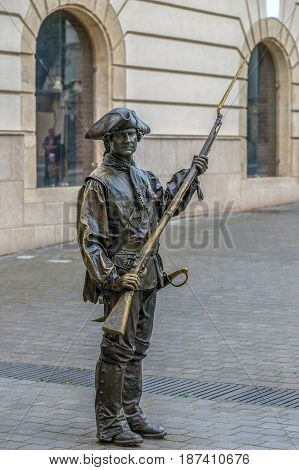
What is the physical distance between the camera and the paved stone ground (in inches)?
256

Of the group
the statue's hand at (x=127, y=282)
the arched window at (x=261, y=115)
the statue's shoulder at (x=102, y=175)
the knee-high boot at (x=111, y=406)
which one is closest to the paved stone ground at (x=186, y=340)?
the knee-high boot at (x=111, y=406)

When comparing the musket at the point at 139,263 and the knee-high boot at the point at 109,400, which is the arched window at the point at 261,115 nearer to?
the musket at the point at 139,263

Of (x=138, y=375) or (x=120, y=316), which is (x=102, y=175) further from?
(x=138, y=375)

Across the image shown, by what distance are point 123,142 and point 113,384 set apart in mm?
1444

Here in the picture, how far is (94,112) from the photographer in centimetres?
1805

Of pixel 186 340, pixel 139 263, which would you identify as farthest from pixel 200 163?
pixel 186 340

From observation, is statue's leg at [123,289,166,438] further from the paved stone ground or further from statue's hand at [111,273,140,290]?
statue's hand at [111,273,140,290]

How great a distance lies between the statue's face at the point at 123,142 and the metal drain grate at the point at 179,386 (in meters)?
2.07

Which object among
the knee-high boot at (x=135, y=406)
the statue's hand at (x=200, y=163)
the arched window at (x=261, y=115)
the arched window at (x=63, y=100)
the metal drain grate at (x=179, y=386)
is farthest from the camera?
the arched window at (x=261, y=115)

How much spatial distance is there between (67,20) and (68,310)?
782 cm

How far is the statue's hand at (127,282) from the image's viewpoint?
19.6 ft

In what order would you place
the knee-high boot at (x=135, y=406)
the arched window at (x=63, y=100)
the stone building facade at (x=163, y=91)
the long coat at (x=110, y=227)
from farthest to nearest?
the arched window at (x=63, y=100), the stone building facade at (x=163, y=91), the knee-high boot at (x=135, y=406), the long coat at (x=110, y=227)

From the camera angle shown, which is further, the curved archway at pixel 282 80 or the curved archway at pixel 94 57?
the curved archway at pixel 282 80

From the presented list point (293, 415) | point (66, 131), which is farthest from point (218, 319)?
point (66, 131)
